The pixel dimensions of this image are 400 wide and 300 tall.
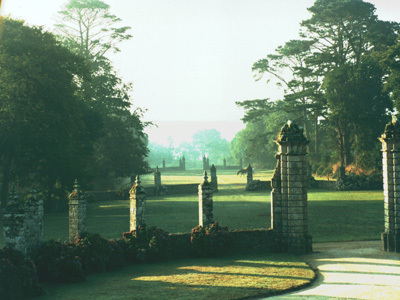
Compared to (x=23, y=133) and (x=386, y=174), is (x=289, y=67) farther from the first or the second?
(x=386, y=174)

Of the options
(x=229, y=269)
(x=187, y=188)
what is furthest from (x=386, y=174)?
(x=187, y=188)

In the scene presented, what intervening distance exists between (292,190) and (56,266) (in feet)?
30.0

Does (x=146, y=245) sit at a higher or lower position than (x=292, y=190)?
lower

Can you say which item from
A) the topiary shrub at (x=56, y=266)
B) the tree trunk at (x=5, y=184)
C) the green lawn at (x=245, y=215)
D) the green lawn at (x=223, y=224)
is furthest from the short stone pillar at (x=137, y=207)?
the tree trunk at (x=5, y=184)

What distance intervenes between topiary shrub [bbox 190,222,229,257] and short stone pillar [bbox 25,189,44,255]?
19.3 ft

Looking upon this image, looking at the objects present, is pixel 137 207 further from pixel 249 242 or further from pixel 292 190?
pixel 292 190

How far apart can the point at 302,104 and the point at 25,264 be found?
4411 cm

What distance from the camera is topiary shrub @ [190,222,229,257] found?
17938mm

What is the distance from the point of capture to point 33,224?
15.4 m

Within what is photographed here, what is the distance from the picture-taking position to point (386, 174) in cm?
1817

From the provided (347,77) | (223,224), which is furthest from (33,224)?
(347,77)

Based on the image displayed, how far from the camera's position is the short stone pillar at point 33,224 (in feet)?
49.1

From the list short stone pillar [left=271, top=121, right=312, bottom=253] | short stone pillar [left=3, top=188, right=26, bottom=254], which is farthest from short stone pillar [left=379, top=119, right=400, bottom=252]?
short stone pillar [left=3, top=188, right=26, bottom=254]

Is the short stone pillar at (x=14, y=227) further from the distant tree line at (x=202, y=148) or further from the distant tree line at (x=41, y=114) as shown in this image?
the distant tree line at (x=202, y=148)
